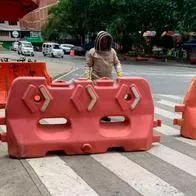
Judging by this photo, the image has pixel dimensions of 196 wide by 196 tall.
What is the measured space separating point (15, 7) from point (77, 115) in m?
2.00

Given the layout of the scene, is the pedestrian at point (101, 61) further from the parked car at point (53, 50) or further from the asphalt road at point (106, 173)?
the parked car at point (53, 50)

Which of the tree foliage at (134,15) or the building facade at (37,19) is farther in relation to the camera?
the building facade at (37,19)

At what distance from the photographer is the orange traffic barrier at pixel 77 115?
22.5 feet

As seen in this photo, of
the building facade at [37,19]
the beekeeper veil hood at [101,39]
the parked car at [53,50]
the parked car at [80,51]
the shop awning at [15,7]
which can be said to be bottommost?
the parked car at [80,51]

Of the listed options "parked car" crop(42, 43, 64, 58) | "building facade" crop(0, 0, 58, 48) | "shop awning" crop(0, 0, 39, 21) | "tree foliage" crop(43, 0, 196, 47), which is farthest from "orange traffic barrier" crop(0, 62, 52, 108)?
"building facade" crop(0, 0, 58, 48)

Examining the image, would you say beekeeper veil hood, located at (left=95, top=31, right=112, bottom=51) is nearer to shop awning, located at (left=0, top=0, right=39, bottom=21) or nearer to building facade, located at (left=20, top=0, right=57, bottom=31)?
shop awning, located at (left=0, top=0, right=39, bottom=21)

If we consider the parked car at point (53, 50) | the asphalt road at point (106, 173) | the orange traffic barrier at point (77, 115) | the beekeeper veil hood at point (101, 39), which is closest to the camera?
the asphalt road at point (106, 173)

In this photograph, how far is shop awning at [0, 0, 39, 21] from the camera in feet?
23.8

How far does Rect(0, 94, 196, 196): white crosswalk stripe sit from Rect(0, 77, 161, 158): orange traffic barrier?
7.3 inches

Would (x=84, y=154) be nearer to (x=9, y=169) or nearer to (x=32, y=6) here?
(x=9, y=169)

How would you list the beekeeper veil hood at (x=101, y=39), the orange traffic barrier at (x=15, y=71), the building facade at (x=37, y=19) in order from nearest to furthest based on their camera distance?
the beekeeper veil hood at (x=101, y=39) → the orange traffic barrier at (x=15, y=71) → the building facade at (x=37, y=19)

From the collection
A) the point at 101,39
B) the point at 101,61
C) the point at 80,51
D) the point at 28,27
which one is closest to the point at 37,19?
the point at 28,27

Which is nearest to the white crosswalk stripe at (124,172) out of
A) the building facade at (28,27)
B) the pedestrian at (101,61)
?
the pedestrian at (101,61)

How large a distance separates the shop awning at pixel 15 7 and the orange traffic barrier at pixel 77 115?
1145mm
